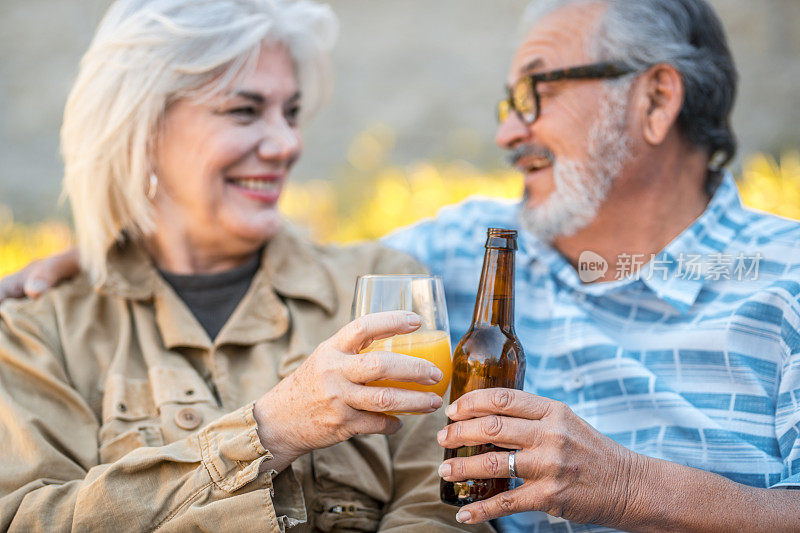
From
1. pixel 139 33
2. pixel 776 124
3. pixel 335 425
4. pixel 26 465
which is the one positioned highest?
pixel 139 33

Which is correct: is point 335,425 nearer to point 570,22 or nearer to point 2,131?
point 570,22

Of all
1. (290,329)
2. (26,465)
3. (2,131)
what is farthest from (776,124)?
(2,131)

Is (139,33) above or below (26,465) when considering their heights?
above

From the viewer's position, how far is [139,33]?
2.66m

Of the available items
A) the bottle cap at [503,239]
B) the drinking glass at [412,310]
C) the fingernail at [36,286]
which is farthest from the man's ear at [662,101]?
the fingernail at [36,286]

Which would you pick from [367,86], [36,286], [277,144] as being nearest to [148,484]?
[36,286]

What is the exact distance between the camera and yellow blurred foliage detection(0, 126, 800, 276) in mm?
3752

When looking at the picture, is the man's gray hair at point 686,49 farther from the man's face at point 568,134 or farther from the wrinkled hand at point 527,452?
the wrinkled hand at point 527,452

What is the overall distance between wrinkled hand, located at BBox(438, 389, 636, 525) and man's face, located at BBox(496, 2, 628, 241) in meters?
1.22

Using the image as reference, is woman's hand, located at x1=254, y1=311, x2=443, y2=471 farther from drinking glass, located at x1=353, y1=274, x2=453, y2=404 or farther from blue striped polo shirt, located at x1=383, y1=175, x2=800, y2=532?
blue striped polo shirt, located at x1=383, y1=175, x2=800, y2=532

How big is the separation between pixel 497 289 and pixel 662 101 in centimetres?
155

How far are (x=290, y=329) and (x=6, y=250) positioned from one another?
241 cm

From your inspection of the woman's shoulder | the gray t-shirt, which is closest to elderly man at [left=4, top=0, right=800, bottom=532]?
the woman's shoulder

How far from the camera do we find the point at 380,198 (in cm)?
478
